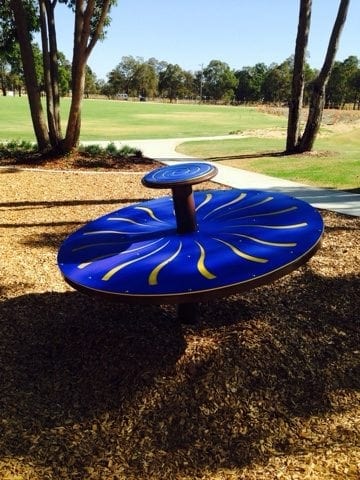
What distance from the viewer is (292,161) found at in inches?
595

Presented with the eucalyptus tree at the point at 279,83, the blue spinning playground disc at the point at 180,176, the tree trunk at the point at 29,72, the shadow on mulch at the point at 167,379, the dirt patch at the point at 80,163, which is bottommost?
the shadow on mulch at the point at 167,379

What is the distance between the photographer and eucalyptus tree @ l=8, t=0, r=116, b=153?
519 inches

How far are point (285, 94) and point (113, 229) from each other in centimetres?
12407

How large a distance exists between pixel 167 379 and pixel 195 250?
111 cm

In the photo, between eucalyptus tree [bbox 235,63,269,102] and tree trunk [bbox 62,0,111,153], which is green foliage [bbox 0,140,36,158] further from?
eucalyptus tree [bbox 235,63,269,102]

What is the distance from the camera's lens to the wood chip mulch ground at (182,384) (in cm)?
Result: 297

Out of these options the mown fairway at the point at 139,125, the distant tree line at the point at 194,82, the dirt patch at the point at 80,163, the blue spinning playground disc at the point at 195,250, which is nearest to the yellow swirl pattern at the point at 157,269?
the blue spinning playground disc at the point at 195,250

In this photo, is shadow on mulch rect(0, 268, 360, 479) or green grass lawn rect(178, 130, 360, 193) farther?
green grass lawn rect(178, 130, 360, 193)

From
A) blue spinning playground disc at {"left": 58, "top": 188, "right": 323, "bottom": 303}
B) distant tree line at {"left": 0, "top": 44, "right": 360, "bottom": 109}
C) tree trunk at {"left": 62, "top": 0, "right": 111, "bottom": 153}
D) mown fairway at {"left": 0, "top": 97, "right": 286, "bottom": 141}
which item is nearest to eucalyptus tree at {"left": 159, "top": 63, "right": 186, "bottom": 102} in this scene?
distant tree line at {"left": 0, "top": 44, "right": 360, "bottom": 109}

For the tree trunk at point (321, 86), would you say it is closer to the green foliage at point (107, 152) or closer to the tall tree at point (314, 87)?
the tall tree at point (314, 87)

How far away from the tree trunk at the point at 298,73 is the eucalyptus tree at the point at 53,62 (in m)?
6.17

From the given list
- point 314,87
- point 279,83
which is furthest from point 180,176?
point 279,83

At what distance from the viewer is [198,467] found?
9.58 feet

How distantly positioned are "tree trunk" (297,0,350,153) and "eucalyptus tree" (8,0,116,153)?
725 cm
